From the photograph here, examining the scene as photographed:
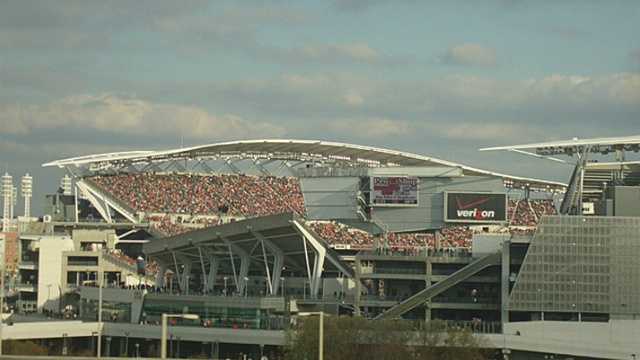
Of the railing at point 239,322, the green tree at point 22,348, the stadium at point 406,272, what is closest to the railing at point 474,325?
the stadium at point 406,272

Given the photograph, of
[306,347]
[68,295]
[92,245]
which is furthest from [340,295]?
[92,245]

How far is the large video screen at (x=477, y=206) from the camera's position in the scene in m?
145

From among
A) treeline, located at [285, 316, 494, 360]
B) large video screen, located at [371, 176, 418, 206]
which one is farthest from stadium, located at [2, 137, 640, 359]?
treeline, located at [285, 316, 494, 360]

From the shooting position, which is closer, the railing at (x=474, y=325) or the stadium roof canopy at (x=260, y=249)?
the railing at (x=474, y=325)

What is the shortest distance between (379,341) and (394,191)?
36.5m

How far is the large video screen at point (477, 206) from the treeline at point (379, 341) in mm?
29531

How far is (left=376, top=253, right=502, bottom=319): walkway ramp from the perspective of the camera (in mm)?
133500

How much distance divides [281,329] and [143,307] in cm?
2119

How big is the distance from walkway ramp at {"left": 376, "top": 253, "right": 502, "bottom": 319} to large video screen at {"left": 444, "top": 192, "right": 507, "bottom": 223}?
10583 mm

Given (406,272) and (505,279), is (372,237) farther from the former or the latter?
(505,279)

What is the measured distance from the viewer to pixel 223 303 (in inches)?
5546

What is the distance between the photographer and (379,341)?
11188 centimetres

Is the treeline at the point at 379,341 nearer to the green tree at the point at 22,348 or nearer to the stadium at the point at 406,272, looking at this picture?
the stadium at the point at 406,272

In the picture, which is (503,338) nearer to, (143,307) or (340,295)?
(340,295)
